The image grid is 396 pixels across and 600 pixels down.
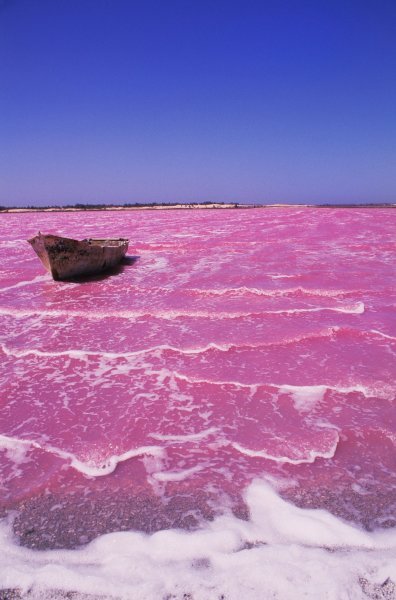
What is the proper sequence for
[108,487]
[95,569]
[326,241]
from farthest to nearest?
1. [326,241]
2. [108,487]
3. [95,569]

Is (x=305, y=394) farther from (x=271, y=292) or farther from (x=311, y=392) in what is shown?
(x=271, y=292)

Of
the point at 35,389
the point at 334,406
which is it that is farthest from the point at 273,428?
the point at 35,389

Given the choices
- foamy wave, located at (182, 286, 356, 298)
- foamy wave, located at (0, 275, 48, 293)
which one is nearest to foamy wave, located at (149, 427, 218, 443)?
foamy wave, located at (182, 286, 356, 298)

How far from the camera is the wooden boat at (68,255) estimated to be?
962 cm

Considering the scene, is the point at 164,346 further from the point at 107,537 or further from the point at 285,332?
the point at 107,537

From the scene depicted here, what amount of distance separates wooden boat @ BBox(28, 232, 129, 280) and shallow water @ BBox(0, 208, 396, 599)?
6.53 ft

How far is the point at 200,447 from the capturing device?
146 inches

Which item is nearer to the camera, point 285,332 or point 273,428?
point 273,428

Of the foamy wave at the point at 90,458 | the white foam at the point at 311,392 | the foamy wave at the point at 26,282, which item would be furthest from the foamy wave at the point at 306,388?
the foamy wave at the point at 26,282

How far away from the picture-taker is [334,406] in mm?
4312

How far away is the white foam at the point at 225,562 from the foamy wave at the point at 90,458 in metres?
0.72

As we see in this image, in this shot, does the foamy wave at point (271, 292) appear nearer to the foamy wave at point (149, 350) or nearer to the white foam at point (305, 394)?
the foamy wave at point (149, 350)

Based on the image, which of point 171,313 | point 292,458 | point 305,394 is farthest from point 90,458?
point 171,313

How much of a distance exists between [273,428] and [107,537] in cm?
189
